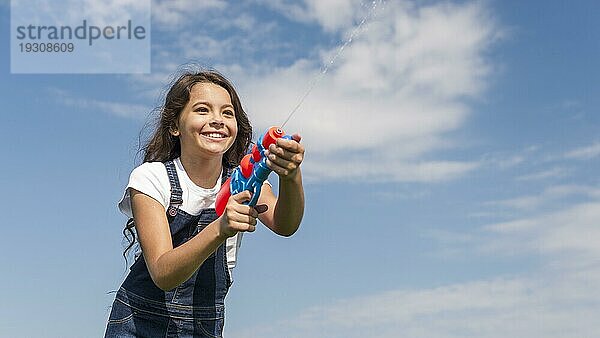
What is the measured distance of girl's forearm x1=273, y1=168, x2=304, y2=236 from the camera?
440cm

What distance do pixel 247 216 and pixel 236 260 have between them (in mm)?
1139

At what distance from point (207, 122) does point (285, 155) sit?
3.37ft

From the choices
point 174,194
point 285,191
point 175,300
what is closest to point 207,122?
point 174,194

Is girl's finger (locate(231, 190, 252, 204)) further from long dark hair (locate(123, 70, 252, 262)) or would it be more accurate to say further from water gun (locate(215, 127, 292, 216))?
long dark hair (locate(123, 70, 252, 262))

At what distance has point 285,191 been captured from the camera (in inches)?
176

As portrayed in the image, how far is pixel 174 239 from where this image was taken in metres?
4.83

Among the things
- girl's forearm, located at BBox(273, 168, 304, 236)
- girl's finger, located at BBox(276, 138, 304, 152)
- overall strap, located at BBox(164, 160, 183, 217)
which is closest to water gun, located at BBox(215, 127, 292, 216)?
girl's finger, located at BBox(276, 138, 304, 152)

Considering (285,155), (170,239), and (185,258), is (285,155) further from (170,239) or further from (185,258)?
(170,239)

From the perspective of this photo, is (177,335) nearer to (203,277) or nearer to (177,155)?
(203,277)

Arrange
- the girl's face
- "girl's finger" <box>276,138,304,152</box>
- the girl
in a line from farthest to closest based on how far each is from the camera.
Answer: the girl's face, the girl, "girl's finger" <box>276,138,304,152</box>

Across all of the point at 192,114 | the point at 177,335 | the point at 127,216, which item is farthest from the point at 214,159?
the point at 177,335

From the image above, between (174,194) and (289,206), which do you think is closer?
(289,206)

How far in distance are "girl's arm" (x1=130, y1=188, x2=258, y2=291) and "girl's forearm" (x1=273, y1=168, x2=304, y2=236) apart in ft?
1.30

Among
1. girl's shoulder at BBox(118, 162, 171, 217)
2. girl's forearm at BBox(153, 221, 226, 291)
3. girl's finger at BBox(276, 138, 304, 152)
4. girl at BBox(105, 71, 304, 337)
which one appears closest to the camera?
girl's finger at BBox(276, 138, 304, 152)
